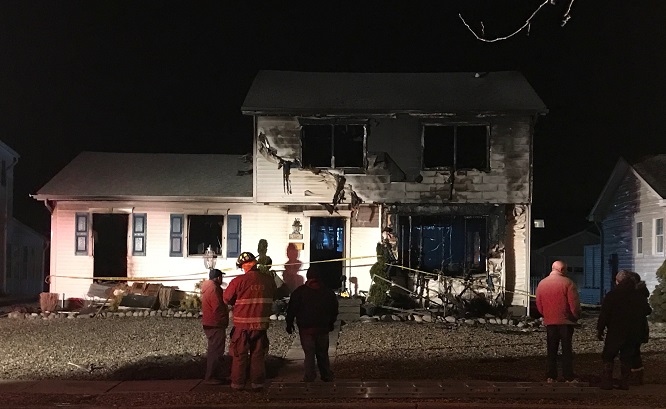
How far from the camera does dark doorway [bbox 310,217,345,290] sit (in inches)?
838

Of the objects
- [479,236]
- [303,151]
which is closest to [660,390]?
[479,236]

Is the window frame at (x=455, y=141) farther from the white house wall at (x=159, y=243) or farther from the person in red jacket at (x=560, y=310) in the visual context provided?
the person in red jacket at (x=560, y=310)

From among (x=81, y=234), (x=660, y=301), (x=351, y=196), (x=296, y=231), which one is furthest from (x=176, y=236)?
(x=660, y=301)

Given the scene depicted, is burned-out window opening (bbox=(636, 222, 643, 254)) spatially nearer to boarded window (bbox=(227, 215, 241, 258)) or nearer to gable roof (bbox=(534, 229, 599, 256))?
boarded window (bbox=(227, 215, 241, 258))

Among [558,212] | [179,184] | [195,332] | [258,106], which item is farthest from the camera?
[558,212]

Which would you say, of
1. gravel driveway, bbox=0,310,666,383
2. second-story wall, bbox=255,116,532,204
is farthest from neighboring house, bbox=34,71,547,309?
gravel driveway, bbox=0,310,666,383

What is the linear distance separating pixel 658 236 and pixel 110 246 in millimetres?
16695

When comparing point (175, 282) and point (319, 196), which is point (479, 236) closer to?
point (319, 196)

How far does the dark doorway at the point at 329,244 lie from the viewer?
21.3m

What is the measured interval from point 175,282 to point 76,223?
326 cm

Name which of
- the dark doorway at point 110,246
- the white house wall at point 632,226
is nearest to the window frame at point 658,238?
the white house wall at point 632,226

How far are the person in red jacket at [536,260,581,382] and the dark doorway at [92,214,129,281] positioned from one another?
1487 centimetres

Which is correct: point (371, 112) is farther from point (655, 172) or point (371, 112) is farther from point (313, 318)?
point (313, 318)

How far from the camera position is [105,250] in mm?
23766
